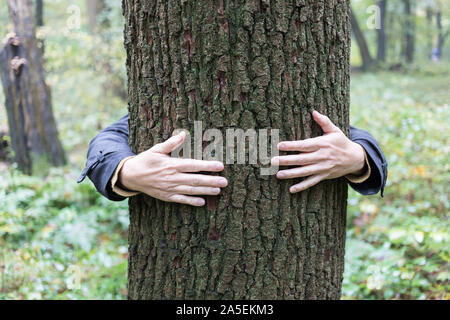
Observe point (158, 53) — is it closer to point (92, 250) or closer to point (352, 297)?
point (352, 297)

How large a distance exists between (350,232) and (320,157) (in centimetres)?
307

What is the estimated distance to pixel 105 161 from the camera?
71.5 inches

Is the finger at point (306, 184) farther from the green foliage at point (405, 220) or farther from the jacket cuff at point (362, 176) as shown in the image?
the green foliage at point (405, 220)

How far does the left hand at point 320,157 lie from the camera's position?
→ 1.67 m

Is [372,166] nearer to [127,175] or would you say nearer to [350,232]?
[127,175]

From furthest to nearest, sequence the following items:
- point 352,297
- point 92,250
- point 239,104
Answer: point 92,250
point 352,297
point 239,104

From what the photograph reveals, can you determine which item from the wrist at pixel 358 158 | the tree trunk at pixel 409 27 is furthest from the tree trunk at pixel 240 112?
the tree trunk at pixel 409 27

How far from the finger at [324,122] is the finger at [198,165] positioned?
51cm

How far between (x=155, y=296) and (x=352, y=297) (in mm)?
2066

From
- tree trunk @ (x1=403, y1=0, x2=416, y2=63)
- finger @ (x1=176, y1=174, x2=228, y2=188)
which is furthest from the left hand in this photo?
tree trunk @ (x1=403, y1=0, x2=416, y2=63)

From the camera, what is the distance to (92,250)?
4062 millimetres

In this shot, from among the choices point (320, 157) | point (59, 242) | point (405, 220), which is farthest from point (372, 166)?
point (59, 242)
